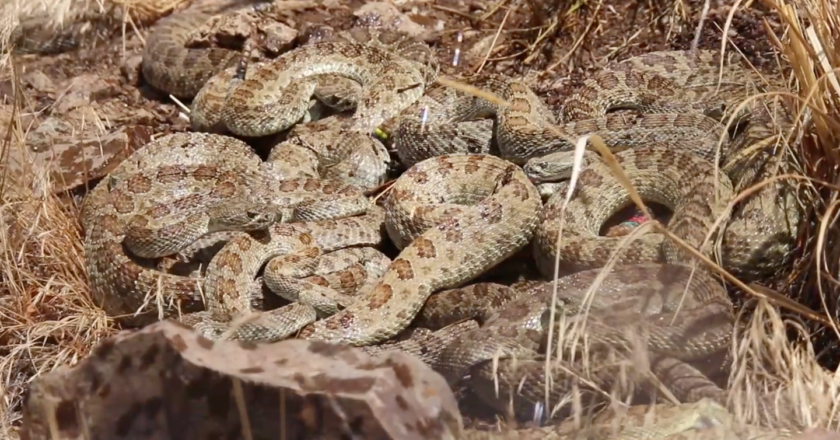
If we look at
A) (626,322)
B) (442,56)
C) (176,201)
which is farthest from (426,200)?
Result: (442,56)

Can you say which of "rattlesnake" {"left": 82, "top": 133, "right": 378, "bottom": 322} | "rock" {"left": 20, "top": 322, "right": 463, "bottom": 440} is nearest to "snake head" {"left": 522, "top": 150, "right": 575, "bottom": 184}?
"rattlesnake" {"left": 82, "top": 133, "right": 378, "bottom": 322}

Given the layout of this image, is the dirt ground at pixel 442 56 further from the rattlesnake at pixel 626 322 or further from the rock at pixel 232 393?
the rock at pixel 232 393

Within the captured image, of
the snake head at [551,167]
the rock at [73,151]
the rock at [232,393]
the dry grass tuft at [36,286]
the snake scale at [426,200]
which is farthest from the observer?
the rock at [73,151]

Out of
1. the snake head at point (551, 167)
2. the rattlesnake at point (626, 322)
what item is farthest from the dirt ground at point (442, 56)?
the rattlesnake at point (626, 322)

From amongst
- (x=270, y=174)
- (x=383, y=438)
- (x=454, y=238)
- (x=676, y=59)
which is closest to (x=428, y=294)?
(x=454, y=238)

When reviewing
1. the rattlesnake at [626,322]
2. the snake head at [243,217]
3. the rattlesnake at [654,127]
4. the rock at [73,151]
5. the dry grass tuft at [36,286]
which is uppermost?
the rattlesnake at [654,127]

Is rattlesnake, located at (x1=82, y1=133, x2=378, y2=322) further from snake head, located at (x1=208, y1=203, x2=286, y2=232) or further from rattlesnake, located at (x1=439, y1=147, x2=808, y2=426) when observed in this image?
rattlesnake, located at (x1=439, y1=147, x2=808, y2=426)
